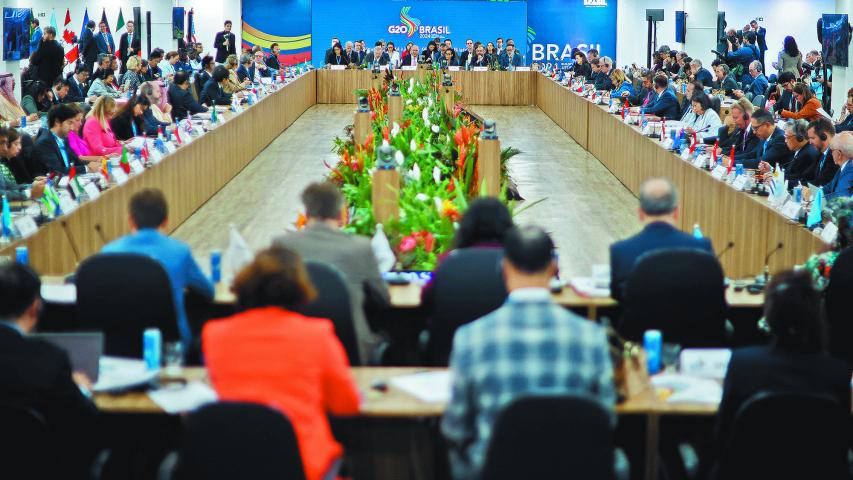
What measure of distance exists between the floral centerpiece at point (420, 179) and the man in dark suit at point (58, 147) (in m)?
1.71

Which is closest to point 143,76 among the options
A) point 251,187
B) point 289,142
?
point 289,142

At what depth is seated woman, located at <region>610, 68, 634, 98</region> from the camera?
1444 centimetres

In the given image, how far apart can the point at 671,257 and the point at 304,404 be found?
5.97ft

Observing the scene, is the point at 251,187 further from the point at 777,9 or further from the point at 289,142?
the point at 777,9

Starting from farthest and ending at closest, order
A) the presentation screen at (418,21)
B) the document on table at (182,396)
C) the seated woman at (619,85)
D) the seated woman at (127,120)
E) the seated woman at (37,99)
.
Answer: the presentation screen at (418,21)
the seated woman at (619,85)
the seated woman at (37,99)
the seated woman at (127,120)
the document on table at (182,396)

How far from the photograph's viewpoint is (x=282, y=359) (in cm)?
278

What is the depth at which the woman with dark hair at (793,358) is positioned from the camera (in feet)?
9.48

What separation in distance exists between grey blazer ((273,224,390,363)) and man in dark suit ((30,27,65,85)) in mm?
10418

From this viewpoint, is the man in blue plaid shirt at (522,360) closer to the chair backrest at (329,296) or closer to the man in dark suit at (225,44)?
the chair backrest at (329,296)

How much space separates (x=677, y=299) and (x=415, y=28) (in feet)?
64.1

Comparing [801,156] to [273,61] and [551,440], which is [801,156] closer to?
[551,440]

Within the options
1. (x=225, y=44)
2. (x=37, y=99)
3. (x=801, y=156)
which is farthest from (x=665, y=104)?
(x=225, y=44)

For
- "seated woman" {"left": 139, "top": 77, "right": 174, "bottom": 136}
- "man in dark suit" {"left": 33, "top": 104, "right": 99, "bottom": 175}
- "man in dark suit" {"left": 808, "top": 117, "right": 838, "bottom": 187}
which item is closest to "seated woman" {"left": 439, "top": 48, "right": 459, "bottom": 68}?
"seated woman" {"left": 139, "top": 77, "right": 174, "bottom": 136}

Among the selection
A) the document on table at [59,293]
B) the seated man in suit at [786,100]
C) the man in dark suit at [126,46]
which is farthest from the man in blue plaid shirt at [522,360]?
the man in dark suit at [126,46]
